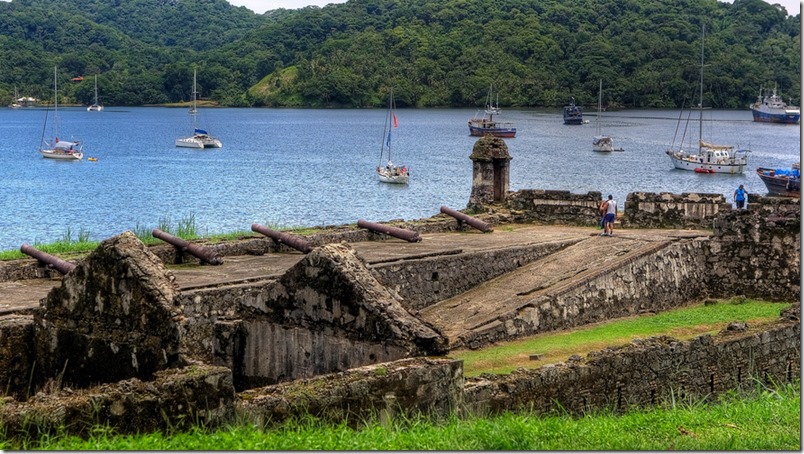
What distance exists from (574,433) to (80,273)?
4.73 m

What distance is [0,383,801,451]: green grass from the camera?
32.5ft

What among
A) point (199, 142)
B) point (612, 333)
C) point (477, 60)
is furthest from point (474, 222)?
point (477, 60)

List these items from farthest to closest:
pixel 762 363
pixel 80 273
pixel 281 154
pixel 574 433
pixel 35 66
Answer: pixel 35 66, pixel 281 154, pixel 762 363, pixel 80 273, pixel 574 433

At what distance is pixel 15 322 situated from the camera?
14.0 meters

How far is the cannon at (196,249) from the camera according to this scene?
21141mm

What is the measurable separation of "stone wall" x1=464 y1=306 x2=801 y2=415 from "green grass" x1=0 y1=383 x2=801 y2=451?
2.59 ft

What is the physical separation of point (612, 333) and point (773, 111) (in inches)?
5213

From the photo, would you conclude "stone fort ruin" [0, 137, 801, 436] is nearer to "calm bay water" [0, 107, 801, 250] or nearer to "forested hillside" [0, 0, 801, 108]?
"calm bay water" [0, 107, 801, 250]

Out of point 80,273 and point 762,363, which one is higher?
point 80,273

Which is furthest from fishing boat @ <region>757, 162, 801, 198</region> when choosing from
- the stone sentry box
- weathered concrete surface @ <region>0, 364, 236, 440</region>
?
weathered concrete surface @ <region>0, 364, 236, 440</region>

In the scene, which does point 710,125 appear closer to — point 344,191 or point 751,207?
point 344,191

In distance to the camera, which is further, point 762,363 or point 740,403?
point 762,363

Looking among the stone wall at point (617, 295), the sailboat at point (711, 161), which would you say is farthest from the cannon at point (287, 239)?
the sailboat at point (711, 161)

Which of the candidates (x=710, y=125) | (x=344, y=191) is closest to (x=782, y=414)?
(x=344, y=191)
